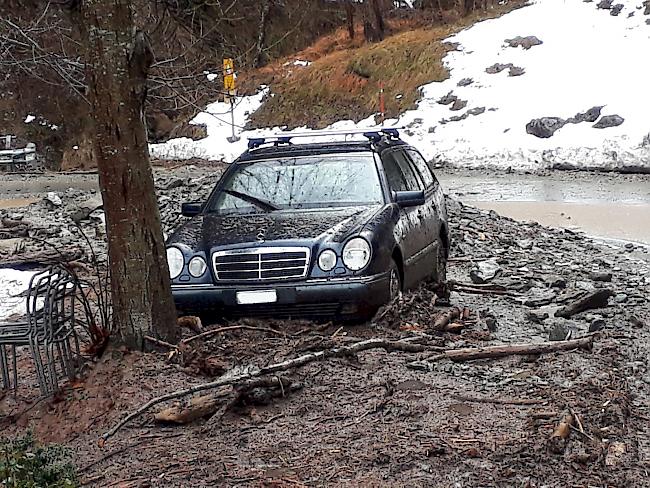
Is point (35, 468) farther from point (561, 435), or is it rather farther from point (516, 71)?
point (516, 71)

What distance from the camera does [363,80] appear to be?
1297 inches

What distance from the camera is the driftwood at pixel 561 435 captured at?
4895mm

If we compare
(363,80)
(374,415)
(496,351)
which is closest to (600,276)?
(496,351)

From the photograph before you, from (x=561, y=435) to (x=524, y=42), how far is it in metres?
28.2

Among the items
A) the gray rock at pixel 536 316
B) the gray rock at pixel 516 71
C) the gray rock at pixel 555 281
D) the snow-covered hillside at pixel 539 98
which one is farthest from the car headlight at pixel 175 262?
the gray rock at pixel 516 71

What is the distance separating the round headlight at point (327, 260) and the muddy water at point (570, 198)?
7.37 meters

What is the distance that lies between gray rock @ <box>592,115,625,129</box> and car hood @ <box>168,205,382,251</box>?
697 inches

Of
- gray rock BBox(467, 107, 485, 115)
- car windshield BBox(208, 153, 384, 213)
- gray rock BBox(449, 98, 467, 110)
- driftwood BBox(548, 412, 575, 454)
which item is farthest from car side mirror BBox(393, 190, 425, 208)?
gray rock BBox(449, 98, 467, 110)

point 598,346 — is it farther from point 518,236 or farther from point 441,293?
point 518,236

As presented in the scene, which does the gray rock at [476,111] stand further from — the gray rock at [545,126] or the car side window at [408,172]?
the car side window at [408,172]

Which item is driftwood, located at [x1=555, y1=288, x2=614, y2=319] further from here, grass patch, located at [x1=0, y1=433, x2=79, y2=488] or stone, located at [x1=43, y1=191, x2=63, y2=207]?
stone, located at [x1=43, y1=191, x2=63, y2=207]

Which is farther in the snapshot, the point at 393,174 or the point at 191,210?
the point at 393,174

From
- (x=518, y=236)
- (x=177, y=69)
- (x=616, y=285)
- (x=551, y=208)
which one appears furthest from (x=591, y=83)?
(x=177, y=69)

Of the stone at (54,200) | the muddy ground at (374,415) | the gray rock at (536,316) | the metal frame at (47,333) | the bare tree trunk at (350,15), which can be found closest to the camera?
the muddy ground at (374,415)
